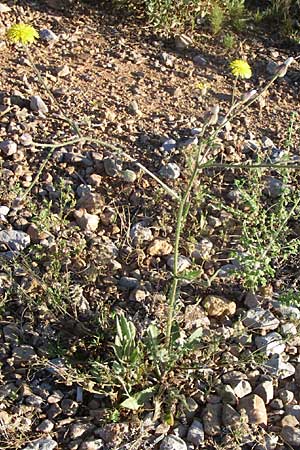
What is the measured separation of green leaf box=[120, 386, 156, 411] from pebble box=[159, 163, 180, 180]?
115 centimetres

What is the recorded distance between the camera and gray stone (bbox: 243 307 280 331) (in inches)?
113

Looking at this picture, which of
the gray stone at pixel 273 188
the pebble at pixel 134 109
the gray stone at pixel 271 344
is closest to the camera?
the gray stone at pixel 271 344

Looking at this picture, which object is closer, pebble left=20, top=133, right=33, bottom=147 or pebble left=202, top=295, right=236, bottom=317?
pebble left=202, top=295, right=236, bottom=317

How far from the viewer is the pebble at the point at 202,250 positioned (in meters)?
3.07

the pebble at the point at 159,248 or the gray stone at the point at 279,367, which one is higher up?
the pebble at the point at 159,248

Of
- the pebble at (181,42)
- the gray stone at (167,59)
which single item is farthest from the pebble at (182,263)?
the pebble at (181,42)

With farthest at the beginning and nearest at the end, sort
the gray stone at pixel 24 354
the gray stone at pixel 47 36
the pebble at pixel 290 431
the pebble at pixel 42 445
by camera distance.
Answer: the gray stone at pixel 47 36 → the gray stone at pixel 24 354 → the pebble at pixel 290 431 → the pebble at pixel 42 445

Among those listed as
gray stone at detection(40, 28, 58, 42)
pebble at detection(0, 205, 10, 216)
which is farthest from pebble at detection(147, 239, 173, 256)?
gray stone at detection(40, 28, 58, 42)

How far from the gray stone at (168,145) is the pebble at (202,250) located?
22.6 inches

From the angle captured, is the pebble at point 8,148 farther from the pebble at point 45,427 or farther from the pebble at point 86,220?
the pebble at point 45,427

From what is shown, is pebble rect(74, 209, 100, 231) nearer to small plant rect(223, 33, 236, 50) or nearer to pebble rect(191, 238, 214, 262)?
pebble rect(191, 238, 214, 262)

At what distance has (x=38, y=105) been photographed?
349 cm

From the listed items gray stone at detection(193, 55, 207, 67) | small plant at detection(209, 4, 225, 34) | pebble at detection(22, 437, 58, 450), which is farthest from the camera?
small plant at detection(209, 4, 225, 34)

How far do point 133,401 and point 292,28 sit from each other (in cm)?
290
